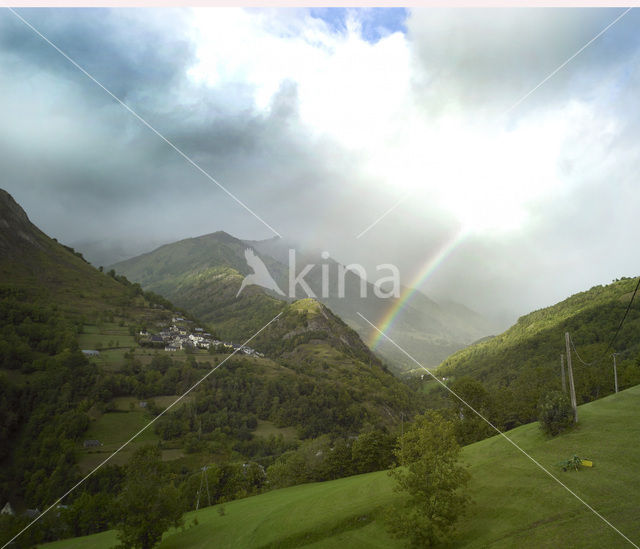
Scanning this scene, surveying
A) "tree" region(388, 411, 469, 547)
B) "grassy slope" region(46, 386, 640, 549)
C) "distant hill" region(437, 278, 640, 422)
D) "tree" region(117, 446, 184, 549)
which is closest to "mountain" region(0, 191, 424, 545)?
"tree" region(117, 446, 184, 549)

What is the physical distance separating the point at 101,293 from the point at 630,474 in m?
196

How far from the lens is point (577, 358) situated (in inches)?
3848

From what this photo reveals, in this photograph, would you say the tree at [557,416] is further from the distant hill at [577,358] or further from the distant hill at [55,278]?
the distant hill at [55,278]

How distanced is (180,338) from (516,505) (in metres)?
161

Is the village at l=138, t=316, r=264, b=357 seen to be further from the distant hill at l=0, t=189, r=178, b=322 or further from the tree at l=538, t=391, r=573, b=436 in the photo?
the tree at l=538, t=391, r=573, b=436

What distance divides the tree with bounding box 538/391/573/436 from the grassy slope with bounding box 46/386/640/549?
101cm

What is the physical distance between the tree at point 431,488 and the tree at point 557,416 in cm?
1337

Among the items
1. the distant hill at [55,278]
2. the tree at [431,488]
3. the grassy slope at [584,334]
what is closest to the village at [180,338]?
the distant hill at [55,278]

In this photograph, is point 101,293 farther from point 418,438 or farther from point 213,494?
point 418,438

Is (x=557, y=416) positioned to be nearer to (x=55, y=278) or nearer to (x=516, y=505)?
(x=516, y=505)

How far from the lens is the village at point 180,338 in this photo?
148m

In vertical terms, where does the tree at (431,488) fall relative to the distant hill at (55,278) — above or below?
below

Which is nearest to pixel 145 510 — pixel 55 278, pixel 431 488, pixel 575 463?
pixel 431 488

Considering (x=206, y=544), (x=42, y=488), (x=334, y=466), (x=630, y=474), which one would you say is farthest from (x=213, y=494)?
(x=630, y=474)
